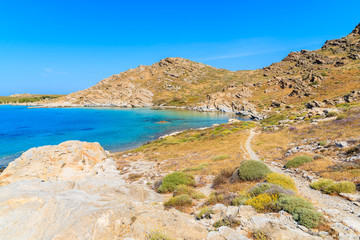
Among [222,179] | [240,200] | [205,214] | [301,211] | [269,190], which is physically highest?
[301,211]

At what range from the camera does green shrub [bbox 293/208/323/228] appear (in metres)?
5.86

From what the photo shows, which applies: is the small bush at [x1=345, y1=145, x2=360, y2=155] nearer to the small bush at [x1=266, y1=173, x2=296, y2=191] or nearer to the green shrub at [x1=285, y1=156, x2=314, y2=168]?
the green shrub at [x1=285, y1=156, x2=314, y2=168]

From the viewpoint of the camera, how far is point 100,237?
523 centimetres

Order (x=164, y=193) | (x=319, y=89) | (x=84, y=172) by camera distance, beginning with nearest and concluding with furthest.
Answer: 1. (x=164, y=193)
2. (x=84, y=172)
3. (x=319, y=89)

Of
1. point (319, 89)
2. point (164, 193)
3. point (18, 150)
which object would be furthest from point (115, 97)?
point (164, 193)

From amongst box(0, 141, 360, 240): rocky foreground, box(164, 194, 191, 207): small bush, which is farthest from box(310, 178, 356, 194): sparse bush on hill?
box(164, 194, 191, 207): small bush

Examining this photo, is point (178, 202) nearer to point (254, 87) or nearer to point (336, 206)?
point (336, 206)

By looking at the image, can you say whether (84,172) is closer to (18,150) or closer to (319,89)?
(18,150)

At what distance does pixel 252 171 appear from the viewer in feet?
39.5

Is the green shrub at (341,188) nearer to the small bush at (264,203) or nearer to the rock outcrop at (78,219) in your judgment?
the small bush at (264,203)

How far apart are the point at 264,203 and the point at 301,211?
142cm

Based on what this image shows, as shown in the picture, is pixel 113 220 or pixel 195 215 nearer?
pixel 113 220

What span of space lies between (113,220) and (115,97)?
171 meters

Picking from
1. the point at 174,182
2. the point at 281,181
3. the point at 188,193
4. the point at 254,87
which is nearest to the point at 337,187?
the point at 281,181
